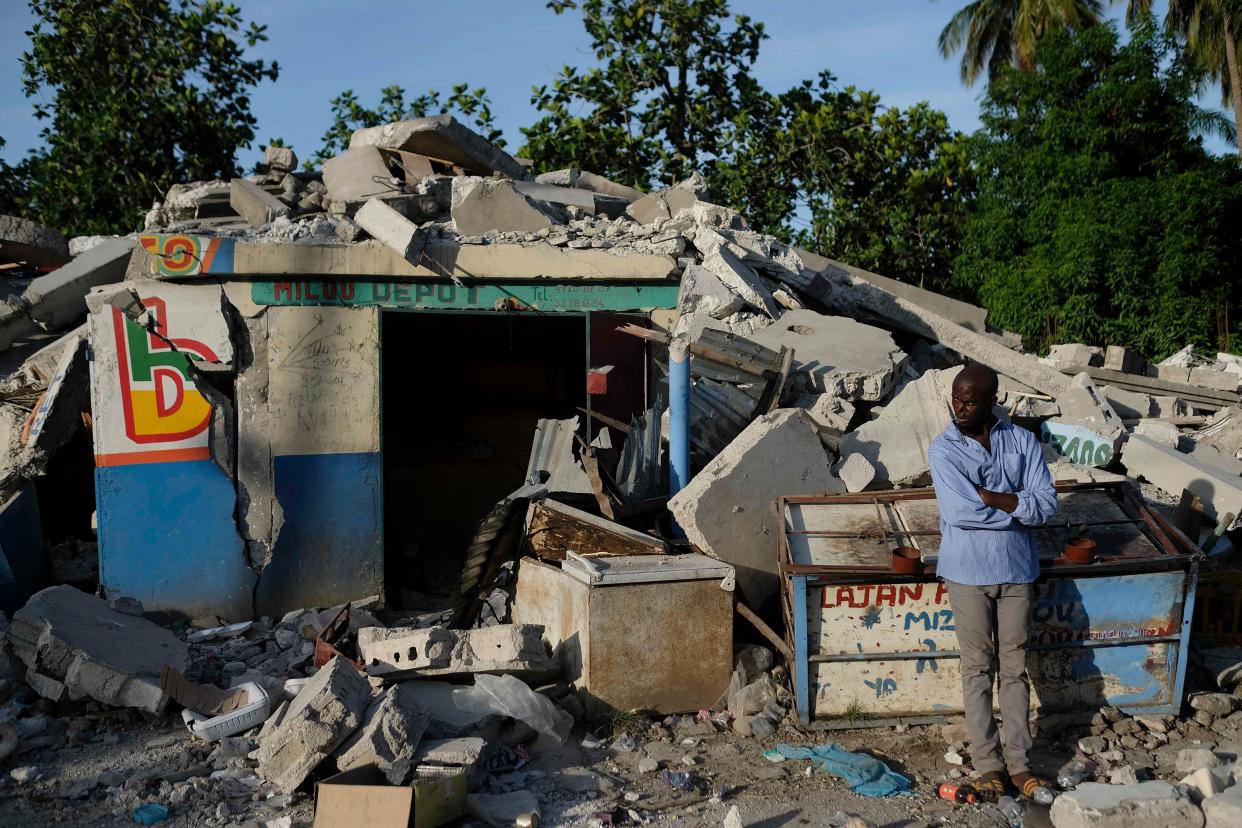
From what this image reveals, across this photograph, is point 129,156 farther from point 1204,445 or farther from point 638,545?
point 1204,445

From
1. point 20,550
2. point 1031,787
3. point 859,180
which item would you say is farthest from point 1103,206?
point 20,550

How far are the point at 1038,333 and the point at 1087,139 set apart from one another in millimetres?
2920

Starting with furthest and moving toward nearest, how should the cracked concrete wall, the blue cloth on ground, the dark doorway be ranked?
the dark doorway, the cracked concrete wall, the blue cloth on ground

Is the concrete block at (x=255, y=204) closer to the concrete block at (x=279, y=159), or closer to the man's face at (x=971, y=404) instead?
the concrete block at (x=279, y=159)

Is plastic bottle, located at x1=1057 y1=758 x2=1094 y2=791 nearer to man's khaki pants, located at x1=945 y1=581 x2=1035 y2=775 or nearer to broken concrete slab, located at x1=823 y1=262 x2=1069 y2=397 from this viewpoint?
man's khaki pants, located at x1=945 y1=581 x2=1035 y2=775

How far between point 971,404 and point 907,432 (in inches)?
90.3

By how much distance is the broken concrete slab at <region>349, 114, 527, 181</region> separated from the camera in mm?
9430

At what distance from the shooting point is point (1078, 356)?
9.89 meters

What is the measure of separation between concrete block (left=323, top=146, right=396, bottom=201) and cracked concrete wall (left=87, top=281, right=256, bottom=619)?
195 centimetres

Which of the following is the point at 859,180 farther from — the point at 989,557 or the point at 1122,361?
the point at 989,557

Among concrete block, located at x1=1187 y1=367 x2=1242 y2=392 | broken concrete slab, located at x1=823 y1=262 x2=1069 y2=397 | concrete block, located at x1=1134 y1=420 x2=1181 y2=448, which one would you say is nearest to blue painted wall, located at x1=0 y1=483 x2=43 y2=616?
broken concrete slab, located at x1=823 y1=262 x2=1069 y2=397

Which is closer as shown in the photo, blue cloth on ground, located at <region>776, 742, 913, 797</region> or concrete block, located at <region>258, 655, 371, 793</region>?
concrete block, located at <region>258, 655, 371, 793</region>

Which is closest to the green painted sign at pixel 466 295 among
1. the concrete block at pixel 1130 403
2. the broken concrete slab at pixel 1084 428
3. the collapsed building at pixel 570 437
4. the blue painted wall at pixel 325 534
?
the collapsed building at pixel 570 437

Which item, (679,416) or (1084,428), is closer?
(679,416)
